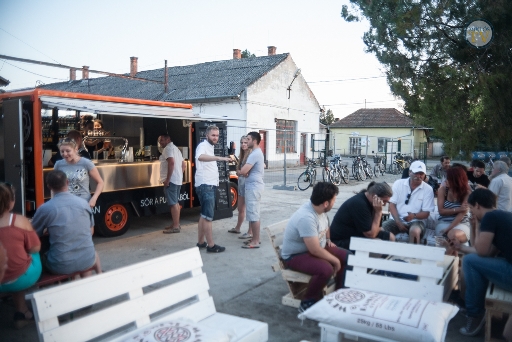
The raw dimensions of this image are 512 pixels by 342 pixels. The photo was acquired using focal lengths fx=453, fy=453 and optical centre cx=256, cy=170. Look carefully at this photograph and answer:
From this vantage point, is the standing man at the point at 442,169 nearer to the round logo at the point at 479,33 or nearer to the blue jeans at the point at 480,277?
the round logo at the point at 479,33

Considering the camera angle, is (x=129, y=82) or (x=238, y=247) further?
(x=129, y=82)

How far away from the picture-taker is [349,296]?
3264 mm

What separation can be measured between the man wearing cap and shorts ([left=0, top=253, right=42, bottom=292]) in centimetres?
401

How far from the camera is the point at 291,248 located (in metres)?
4.23

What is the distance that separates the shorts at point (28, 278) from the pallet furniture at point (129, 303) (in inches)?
48.3

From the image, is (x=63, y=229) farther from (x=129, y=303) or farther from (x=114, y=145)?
(x=114, y=145)

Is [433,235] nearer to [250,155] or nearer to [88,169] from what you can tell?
[250,155]

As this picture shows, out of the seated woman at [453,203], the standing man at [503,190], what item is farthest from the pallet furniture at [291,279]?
the standing man at [503,190]

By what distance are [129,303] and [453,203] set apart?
4208 millimetres

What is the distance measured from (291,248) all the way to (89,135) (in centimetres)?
667

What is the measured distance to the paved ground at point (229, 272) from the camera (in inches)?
156

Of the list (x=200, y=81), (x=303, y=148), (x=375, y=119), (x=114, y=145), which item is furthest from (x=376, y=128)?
(x=114, y=145)

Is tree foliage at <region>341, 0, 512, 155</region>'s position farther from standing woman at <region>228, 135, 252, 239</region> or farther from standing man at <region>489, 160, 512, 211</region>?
standing woman at <region>228, 135, 252, 239</region>

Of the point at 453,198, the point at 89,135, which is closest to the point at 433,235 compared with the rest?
the point at 453,198
